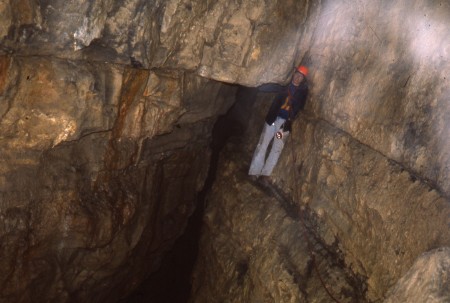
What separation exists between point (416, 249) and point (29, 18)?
415 centimetres

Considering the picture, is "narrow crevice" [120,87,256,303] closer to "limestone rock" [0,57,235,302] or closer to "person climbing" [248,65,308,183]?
"limestone rock" [0,57,235,302]

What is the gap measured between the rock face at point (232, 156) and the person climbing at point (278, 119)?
0.53ft

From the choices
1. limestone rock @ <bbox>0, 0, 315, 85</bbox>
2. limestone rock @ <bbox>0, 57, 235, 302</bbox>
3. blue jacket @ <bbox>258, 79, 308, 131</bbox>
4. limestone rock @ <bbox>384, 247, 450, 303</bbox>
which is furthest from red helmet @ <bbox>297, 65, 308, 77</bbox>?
limestone rock @ <bbox>384, 247, 450, 303</bbox>

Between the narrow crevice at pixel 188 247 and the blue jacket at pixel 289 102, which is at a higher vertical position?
the blue jacket at pixel 289 102

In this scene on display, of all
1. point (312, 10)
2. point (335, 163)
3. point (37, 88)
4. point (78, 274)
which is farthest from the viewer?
point (78, 274)

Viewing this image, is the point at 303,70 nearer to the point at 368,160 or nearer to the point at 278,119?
the point at 278,119

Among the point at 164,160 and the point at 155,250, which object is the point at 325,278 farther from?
the point at 155,250

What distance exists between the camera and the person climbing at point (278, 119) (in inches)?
217

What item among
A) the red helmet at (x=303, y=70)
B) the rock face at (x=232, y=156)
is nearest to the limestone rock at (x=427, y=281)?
the rock face at (x=232, y=156)

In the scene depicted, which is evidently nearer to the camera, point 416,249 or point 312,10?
point 416,249

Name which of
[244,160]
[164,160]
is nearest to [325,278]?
Answer: [244,160]

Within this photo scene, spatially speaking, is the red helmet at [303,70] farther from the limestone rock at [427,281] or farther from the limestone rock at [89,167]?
the limestone rock at [427,281]

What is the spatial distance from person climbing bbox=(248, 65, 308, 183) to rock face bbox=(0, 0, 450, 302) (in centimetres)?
16

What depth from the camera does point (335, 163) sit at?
195 inches
